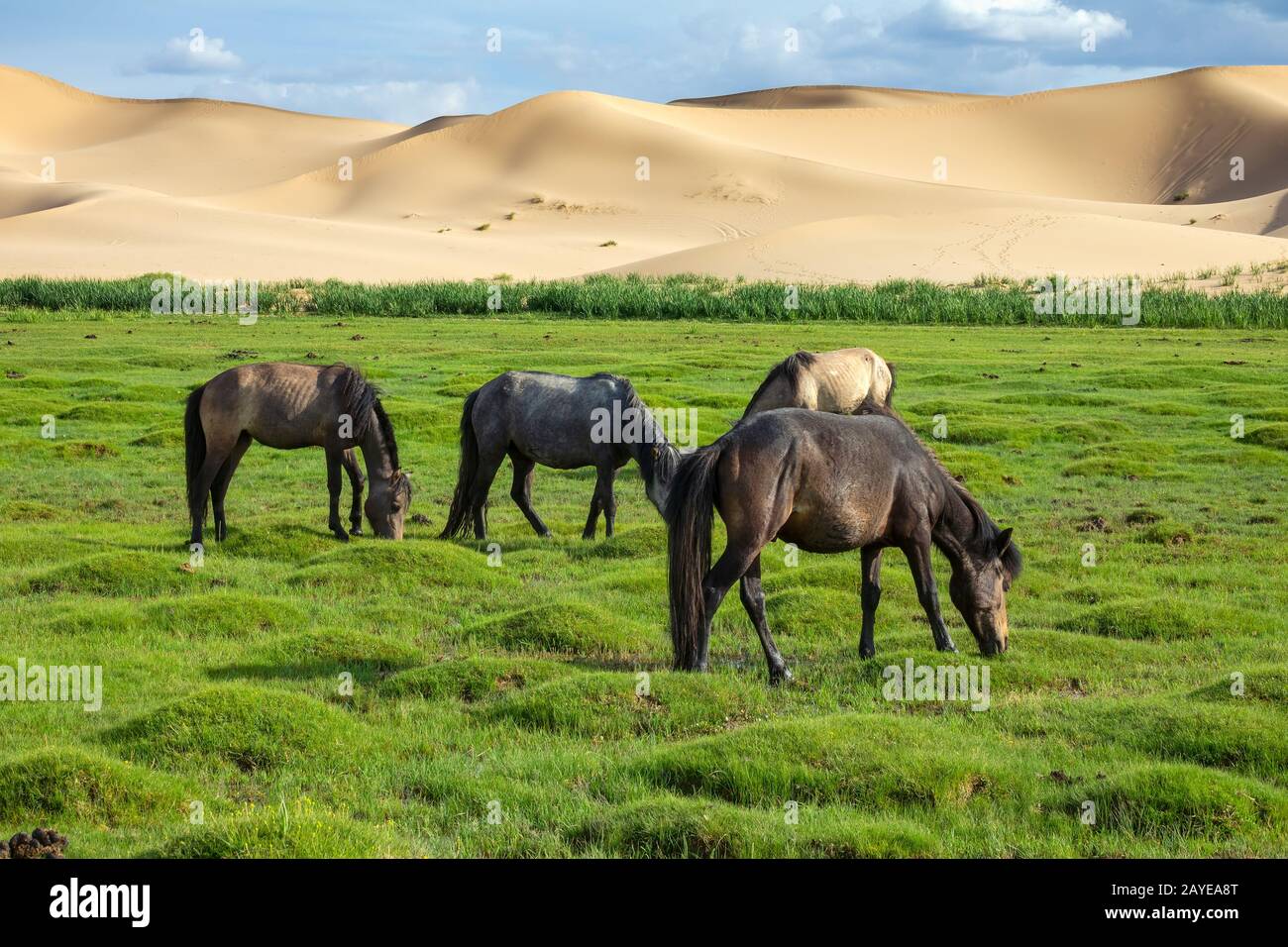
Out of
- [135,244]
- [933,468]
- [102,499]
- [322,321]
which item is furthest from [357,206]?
[933,468]

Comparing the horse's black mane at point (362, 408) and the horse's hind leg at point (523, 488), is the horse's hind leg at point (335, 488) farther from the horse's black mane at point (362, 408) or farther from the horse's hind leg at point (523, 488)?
the horse's hind leg at point (523, 488)

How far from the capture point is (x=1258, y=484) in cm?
1986

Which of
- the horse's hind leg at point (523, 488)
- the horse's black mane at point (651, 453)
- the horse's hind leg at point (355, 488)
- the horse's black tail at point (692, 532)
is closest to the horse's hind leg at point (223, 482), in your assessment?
the horse's hind leg at point (355, 488)

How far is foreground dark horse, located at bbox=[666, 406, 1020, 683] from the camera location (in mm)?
9602

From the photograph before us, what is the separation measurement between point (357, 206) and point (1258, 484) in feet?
453

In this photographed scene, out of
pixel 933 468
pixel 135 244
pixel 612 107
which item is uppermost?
pixel 612 107

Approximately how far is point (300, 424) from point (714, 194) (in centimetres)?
13066

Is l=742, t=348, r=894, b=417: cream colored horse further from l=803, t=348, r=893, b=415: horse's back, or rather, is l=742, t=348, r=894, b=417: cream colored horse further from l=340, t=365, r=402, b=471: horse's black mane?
l=340, t=365, r=402, b=471: horse's black mane

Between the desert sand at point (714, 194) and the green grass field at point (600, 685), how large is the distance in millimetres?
61926

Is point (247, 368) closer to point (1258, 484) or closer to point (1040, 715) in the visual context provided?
point (1040, 715)

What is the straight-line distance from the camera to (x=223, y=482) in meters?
15.7

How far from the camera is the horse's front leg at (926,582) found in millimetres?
10164

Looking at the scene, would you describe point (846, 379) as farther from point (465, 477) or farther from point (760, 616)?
point (760, 616)
